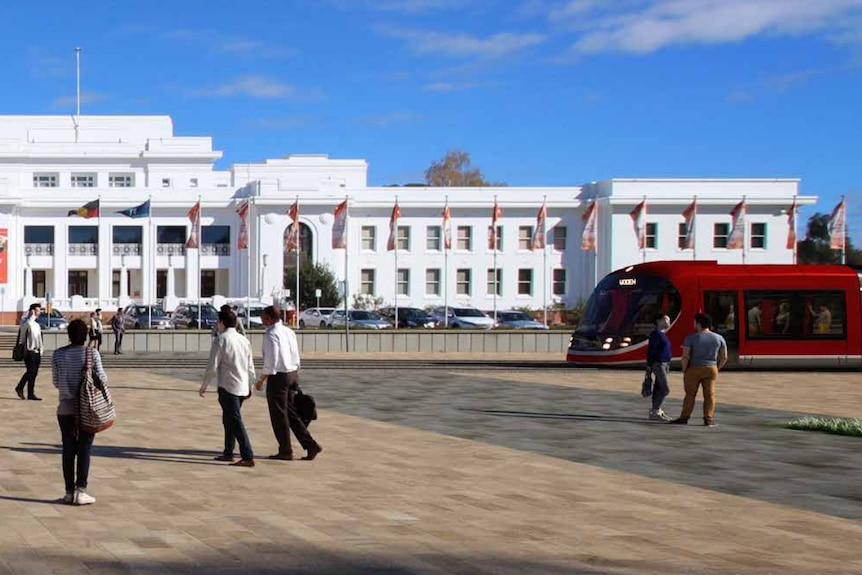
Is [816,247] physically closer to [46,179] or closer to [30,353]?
[46,179]

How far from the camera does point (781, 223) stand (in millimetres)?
69062

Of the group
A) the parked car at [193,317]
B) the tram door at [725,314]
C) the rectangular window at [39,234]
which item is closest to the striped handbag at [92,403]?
the tram door at [725,314]

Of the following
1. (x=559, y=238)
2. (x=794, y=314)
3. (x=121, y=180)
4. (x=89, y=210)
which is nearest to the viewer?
(x=794, y=314)

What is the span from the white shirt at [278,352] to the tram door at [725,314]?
1953cm

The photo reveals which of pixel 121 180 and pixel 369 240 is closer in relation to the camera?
pixel 369 240

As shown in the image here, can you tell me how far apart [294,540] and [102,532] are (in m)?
1.47

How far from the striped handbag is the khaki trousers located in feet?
30.8

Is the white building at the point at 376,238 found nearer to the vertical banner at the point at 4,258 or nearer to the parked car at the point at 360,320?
the vertical banner at the point at 4,258

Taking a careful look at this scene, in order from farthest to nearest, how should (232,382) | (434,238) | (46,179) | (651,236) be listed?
1. (46,179)
2. (434,238)
3. (651,236)
4. (232,382)

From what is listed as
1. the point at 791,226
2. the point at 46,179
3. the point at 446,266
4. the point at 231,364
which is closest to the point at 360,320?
the point at 446,266

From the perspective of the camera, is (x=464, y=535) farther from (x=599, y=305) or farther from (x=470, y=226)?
(x=470, y=226)

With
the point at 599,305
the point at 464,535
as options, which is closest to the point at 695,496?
the point at 464,535

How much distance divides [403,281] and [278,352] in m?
57.6

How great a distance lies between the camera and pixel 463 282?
7038cm
